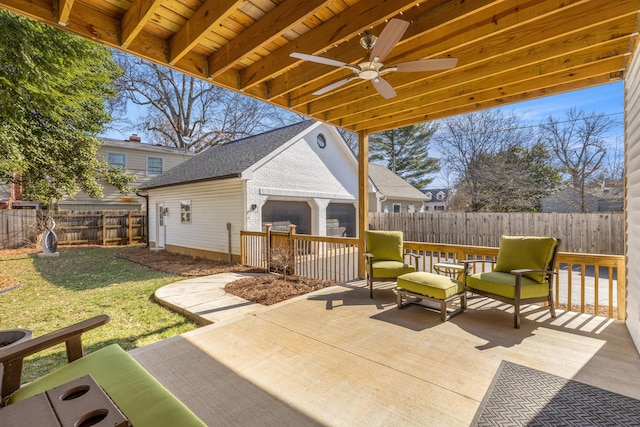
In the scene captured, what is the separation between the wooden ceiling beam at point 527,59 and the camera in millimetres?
3127

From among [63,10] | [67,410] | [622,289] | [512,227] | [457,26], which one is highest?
[457,26]

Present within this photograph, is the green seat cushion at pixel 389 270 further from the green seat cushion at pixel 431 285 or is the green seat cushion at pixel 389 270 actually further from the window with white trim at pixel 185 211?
the window with white trim at pixel 185 211

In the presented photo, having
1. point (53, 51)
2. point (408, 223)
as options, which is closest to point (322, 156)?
point (408, 223)

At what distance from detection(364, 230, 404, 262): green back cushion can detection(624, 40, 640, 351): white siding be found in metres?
2.88

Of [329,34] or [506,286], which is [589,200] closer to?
[506,286]

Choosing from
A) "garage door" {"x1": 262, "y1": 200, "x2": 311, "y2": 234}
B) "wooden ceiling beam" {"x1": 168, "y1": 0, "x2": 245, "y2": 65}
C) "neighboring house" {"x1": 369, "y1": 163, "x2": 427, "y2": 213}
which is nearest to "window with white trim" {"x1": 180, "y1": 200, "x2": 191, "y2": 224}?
"garage door" {"x1": 262, "y1": 200, "x2": 311, "y2": 234}

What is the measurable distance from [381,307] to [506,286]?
64.2 inches

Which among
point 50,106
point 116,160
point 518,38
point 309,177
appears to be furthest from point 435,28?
point 116,160

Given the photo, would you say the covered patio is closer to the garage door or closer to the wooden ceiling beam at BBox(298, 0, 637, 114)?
the wooden ceiling beam at BBox(298, 0, 637, 114)

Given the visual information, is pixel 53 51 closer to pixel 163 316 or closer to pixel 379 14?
pixel 163 316

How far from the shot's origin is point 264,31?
3.02 m

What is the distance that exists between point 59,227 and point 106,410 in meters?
15.2

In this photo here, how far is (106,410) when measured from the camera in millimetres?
1306

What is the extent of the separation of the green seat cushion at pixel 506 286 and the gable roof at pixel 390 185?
1263cm
